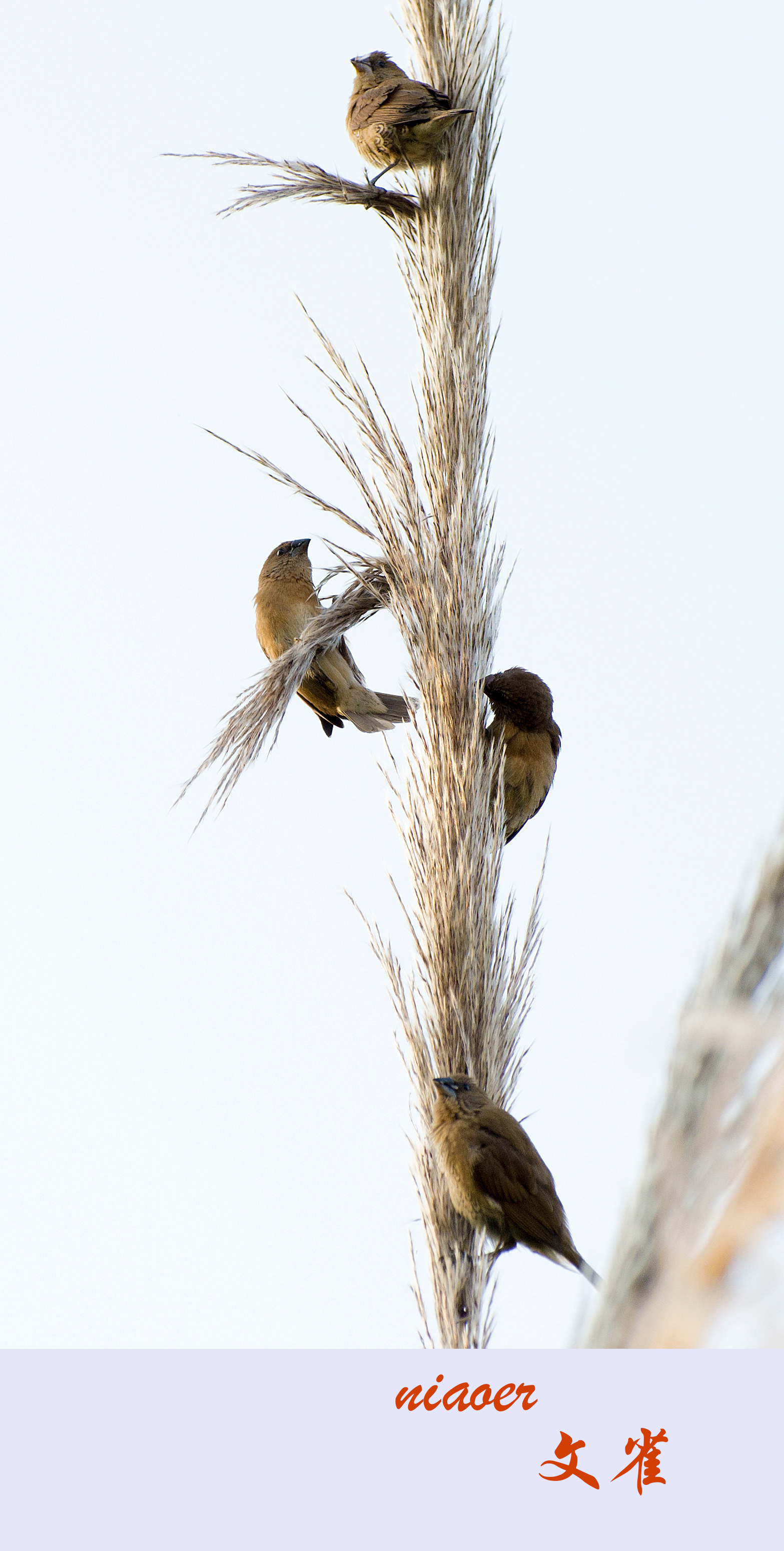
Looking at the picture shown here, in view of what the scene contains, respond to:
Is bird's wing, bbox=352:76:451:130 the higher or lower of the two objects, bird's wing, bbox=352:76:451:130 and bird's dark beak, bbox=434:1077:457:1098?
the higher

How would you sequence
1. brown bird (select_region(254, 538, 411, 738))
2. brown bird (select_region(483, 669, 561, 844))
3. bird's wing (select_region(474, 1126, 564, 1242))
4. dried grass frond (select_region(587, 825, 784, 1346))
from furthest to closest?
1. brown bird (select_region(254, 538, 411, 738))
2. brown bird (select_region(483, 669, 561, 844))
3. bird's wing (select_region(474, 1126, 564, 1242))
4. dried grass frond (select_region(587, 825, 784, 1346))

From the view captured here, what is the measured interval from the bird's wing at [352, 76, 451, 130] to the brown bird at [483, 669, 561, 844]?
2.13 feet

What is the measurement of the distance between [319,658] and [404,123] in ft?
2.05

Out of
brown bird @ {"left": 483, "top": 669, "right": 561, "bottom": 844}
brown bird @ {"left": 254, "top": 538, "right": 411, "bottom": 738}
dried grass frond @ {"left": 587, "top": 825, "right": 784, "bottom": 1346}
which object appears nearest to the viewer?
dried grass frond @ {"left": 587, "top": 825, "right": 784, "bottom": 1346}

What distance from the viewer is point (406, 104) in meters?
1.36

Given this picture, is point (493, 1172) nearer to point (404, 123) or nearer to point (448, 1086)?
point (448, 1086)

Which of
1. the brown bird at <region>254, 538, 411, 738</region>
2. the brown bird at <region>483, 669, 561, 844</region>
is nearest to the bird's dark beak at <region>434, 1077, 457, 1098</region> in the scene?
the brown bird at <region>483, 669, 561, 844</region>

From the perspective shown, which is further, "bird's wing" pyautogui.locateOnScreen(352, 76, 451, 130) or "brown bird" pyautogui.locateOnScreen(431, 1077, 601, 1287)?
"bird's wing" pyautogui.locateOnScreen(352, 76, 451, 130)

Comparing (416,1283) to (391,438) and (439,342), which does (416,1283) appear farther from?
(439,342)

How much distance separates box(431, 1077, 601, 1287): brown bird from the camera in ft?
3.43

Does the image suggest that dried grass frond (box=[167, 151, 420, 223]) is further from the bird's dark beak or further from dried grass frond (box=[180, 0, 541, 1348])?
the bird's dark beak

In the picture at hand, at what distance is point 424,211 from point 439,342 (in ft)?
0.63

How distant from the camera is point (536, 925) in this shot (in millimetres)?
1188

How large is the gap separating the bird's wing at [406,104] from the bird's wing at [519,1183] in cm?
112
